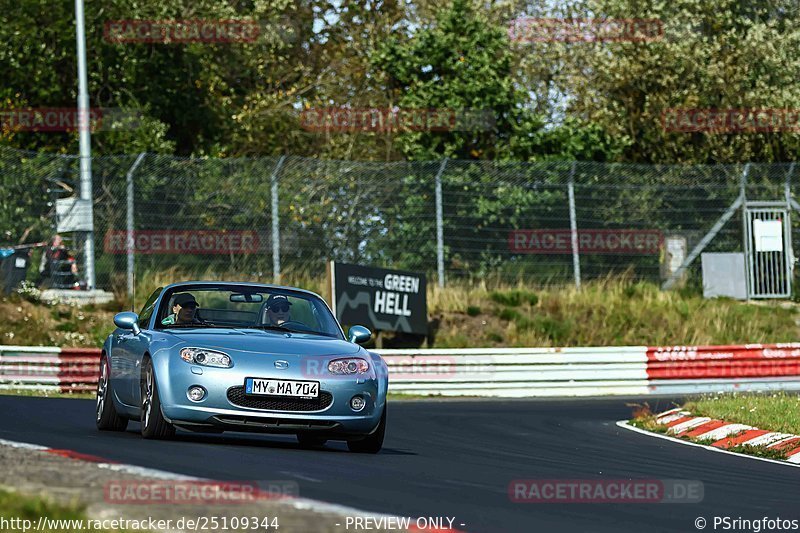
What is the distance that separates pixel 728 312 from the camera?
2944 cm

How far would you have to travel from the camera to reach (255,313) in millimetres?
12336

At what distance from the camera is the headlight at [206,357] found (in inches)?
428

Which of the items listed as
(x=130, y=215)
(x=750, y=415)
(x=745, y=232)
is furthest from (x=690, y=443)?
(x=745, y=232)

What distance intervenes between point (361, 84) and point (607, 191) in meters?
15.2

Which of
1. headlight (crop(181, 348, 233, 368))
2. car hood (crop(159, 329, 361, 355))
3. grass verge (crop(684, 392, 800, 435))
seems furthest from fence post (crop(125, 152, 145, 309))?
headlight (crop(181, 348, 233, 368))

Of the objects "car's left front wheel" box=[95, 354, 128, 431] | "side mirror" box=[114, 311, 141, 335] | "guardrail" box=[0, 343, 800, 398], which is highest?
"side mirror" box=[114, 311, 141, 335]

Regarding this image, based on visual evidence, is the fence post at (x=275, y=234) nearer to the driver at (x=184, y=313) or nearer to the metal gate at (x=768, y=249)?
the metal gate at (x=768, y=249)

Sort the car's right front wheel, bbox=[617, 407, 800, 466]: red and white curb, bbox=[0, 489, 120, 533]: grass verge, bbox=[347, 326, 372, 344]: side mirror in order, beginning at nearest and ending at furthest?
1. bbox=[0, 489, 120, 533]: grass verge
2. the car's right front wheel
3. bbox=[347, 326, 372, 344]: side mirror
4. bbox=[617, 407, 800, 466]: red and white curb

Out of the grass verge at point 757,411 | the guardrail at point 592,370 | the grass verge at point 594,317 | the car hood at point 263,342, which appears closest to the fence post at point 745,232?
the grass verge at point 594,317

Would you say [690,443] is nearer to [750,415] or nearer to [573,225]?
[750,415]

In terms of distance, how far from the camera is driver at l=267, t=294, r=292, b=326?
12.1 metres

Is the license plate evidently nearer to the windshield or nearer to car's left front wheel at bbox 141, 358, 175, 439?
car's left front wheel at bbox 141, 358, 175, 439

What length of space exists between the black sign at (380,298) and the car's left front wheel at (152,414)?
14.1 metres

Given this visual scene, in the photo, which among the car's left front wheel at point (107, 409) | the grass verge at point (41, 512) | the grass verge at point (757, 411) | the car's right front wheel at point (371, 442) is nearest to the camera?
the grass verge at point (41, 512)
